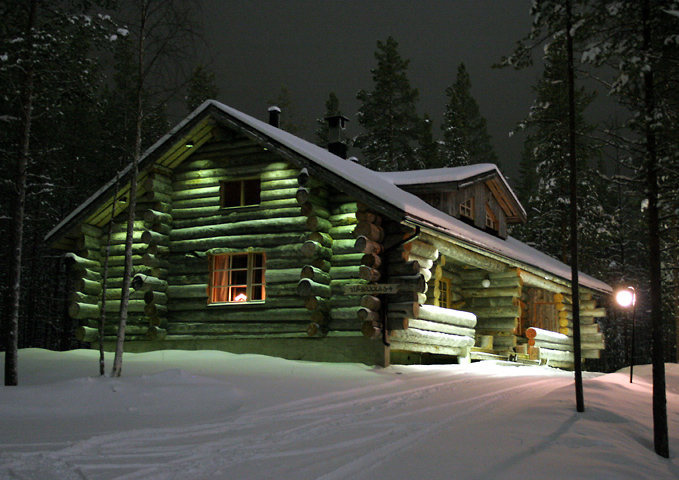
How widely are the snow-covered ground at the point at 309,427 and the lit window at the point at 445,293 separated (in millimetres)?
7999

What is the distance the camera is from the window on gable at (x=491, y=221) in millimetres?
23638

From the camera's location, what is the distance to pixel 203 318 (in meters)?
16.8

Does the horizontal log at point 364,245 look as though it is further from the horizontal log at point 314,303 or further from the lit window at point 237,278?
the lit window at point 237,278

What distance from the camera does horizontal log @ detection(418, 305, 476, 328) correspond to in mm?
16406

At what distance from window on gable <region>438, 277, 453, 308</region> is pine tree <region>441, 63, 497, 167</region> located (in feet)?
61.1

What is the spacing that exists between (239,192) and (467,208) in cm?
845

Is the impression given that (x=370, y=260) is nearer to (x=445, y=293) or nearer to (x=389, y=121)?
(x=445, y=293)

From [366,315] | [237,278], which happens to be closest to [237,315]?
[237,278]

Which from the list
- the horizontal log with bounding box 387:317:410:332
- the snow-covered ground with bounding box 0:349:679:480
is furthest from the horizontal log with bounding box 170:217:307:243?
the snow-covered ground with bounding box 0:349:679:480

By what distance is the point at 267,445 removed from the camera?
727 cm

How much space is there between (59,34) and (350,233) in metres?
7.68

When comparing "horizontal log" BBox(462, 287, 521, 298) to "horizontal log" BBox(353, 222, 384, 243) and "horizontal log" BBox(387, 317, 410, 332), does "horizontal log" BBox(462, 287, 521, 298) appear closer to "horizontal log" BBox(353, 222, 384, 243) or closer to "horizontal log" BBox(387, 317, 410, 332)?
"horizontal log" BBox(387, 317, 410, 332)

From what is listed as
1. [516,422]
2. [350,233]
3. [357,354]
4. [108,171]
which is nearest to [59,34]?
→ [350,233]

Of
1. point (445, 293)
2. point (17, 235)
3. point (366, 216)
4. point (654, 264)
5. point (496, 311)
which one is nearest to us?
point (654, 264)
